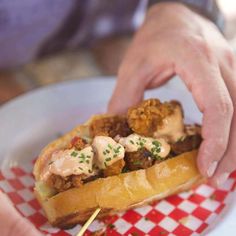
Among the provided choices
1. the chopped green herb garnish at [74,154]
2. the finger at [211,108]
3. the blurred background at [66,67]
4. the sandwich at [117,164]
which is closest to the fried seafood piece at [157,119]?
the sandwich at [117,164]

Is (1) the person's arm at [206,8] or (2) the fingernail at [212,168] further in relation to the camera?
(1) the person's arm at [206,8]

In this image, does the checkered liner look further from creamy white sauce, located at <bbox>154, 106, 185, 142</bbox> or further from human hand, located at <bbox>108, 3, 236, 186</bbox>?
creamy white sauce, located at <bbox>154, 106, 185, 142</bbox>

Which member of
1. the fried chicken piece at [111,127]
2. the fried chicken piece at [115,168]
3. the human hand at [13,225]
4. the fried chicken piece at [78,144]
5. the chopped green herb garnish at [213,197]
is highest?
the human hand at [13,225]

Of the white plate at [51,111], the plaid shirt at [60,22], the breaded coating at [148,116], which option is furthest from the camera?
the plaid shirt at [60,22]

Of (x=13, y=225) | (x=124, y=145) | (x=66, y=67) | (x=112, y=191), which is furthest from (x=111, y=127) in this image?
(x=66, y=67)

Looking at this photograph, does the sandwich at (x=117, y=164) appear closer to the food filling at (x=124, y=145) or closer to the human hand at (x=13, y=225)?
the food filling at (x=124, y=145)

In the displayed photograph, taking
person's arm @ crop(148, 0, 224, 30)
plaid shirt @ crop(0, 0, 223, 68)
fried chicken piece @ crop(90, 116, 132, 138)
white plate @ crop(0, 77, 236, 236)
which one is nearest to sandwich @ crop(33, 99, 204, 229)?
fried chicken piece @ crop(90, 116, 132, 138)

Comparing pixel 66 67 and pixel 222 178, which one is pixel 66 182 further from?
pixel 66 67
